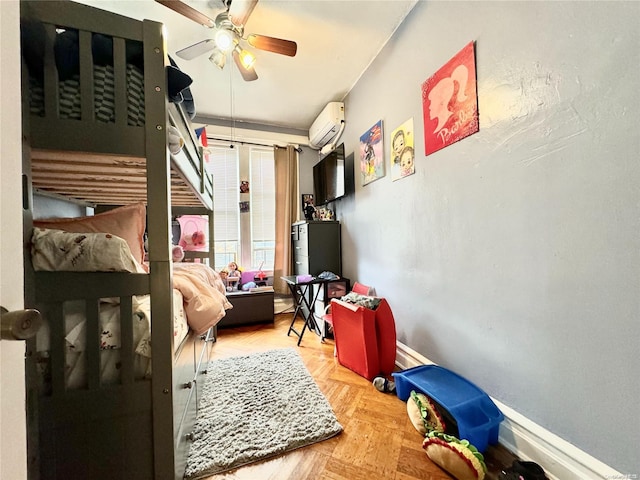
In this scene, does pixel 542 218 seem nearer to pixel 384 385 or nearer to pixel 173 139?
pixel 384 385

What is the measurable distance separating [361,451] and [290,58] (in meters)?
2.98

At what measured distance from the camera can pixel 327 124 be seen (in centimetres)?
309

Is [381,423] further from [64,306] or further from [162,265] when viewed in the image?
[64,306]

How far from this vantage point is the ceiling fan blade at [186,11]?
4.69 feet

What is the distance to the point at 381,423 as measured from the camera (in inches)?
55.0

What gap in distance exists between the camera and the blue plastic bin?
3.87ft

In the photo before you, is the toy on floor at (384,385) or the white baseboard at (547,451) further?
the toy on floor at (384,385)

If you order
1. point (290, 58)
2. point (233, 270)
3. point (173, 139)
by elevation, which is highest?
point (290, 58)

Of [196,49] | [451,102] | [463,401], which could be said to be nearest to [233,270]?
[196,49]

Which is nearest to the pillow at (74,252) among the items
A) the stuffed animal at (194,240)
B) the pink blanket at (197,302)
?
the pink blanket at (197,302)

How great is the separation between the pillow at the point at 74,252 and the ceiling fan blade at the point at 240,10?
1.66 m

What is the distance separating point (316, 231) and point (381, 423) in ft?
6.63

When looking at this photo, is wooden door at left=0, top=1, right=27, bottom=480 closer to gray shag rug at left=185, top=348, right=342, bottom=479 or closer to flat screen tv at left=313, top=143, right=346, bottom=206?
gray shag rug at left=185, top=348, right=342, bottom=479

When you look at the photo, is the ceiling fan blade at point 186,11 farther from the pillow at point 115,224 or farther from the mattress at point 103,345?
the mattress at point 103,345
